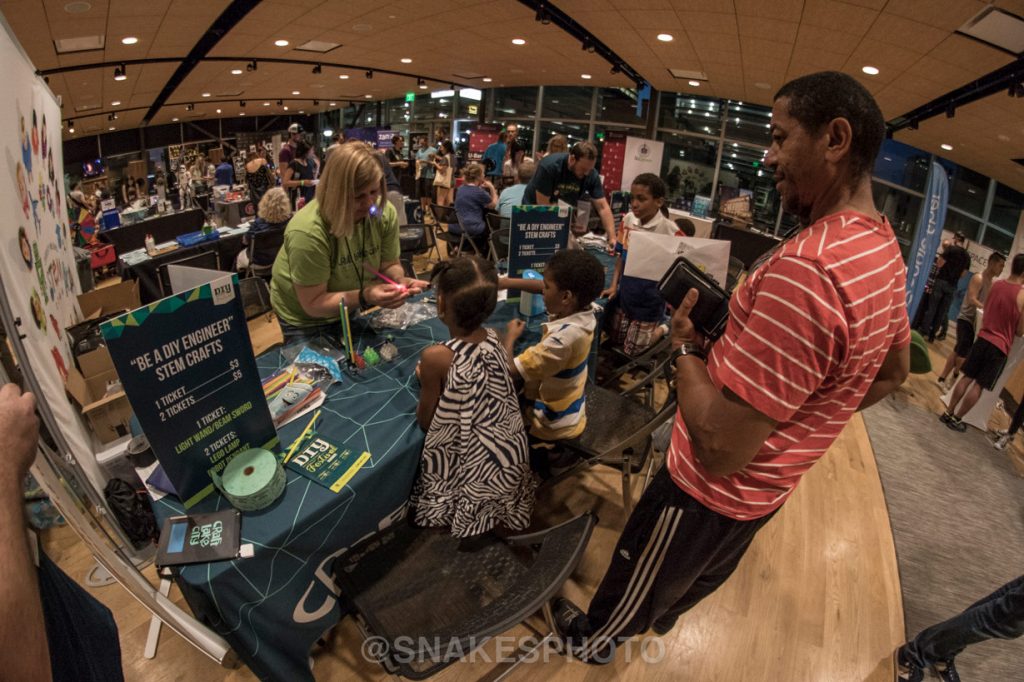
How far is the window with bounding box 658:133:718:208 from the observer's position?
10.8 m

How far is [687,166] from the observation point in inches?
444

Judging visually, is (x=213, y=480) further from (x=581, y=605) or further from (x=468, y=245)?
(x=468, y=245)

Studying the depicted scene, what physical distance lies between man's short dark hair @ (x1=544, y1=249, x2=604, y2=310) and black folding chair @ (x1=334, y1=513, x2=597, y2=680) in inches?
36.6

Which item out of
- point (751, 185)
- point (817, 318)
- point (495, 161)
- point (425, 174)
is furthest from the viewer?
point (425, 174)

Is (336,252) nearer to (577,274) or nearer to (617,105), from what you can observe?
(577,274)

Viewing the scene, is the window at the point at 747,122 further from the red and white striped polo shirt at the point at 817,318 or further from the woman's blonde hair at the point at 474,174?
the red and white striped polo shirt at the point at 817,318

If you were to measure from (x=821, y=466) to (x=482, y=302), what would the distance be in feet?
9.37

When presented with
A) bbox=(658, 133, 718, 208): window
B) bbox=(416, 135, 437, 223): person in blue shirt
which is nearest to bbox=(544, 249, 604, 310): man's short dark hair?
bbox=(416, 135, 437, 223): person in blue shirt

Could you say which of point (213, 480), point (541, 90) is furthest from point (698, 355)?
point (541, 90)

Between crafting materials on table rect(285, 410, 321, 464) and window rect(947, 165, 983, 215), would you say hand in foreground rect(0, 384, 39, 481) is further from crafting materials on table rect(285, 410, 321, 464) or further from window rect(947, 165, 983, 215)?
window rect(947, 165, 983, 215)

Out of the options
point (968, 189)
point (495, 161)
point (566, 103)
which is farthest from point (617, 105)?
point (968, 189)

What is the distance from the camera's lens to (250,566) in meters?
1.16

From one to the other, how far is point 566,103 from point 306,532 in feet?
44.3

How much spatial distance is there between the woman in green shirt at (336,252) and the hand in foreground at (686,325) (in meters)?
1.19
